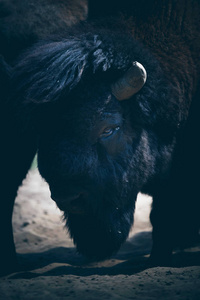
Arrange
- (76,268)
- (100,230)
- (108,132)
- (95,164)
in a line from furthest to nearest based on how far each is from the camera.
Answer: (76,268)
(100,230)
(108,132)
(95,164)

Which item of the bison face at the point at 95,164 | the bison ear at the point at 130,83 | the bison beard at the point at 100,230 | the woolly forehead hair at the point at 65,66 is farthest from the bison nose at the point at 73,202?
the bison ear at the point at 130,83

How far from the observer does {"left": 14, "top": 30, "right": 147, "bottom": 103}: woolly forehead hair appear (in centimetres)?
268

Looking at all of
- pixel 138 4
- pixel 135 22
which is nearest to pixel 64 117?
pixel 135 22

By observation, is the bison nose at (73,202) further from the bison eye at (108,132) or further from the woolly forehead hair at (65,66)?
the woolly forehead hair at (65,66)

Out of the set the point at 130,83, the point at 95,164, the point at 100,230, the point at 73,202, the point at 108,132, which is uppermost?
the point at 130,83

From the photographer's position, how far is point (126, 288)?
2.40 metres

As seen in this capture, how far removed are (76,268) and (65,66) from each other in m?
1.91

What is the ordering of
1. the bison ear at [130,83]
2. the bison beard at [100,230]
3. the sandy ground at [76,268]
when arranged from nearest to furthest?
the sandy ground at [76,268] < the bison ear at [130,83] < the bison beard at [100,230]

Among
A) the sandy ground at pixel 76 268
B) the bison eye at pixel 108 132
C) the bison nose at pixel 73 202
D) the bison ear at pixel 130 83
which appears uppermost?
the bison ear at pixel 130 83

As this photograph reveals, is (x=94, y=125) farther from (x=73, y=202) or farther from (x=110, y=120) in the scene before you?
(x=73, y=202)

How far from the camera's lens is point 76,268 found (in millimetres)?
3414

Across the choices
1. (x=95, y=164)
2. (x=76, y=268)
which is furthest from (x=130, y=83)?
(x=76, y=268)

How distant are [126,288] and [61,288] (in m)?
0.45

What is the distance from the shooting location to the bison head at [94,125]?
2713 mm
